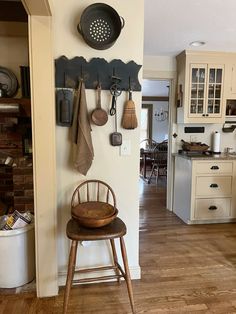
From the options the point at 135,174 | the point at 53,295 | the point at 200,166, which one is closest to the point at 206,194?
the point at 200,166

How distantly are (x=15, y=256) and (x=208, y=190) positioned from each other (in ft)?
8.02

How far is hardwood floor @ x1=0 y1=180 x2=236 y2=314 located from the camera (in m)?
1.85

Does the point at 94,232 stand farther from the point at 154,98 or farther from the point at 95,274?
the point at 154,98

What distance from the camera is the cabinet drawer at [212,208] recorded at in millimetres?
3422

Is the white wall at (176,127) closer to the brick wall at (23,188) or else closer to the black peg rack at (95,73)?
the black peg rack at (95,73)

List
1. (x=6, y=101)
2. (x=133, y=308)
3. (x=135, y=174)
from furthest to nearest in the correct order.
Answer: (x=6, y=101), (x=135, y=174), (x=133, y=308)

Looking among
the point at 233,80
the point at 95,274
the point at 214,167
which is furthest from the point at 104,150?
the point at 233,80

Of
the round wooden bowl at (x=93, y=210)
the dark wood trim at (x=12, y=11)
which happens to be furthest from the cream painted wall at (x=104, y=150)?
the dark wood trim at (x=12, y=11)

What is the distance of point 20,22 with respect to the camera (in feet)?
7.88

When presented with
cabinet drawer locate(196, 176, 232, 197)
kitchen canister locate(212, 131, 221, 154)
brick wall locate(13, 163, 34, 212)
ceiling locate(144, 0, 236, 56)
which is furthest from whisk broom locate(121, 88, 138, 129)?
kitchen canister locate(212, 131, 221, 154)

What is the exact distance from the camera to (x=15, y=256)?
2.00 m

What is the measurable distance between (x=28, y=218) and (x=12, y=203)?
20.9 inches

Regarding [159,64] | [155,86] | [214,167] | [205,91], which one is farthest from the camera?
[155,86]

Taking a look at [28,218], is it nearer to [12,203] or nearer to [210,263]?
[12,203]
